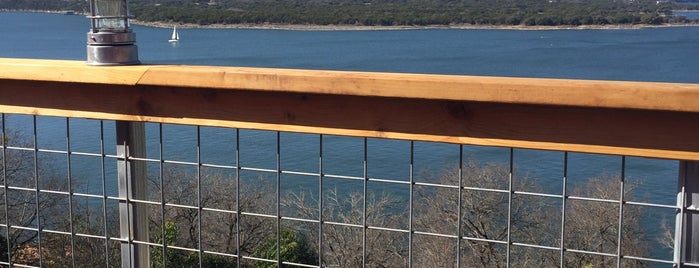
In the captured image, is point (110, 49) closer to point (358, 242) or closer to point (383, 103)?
point (383, 103)

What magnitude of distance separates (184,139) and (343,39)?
30651mm

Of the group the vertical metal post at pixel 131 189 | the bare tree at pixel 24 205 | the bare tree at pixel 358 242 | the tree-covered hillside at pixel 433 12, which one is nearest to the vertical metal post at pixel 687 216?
the vertical metal post at pixel 131 189

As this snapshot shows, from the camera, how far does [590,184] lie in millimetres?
15500

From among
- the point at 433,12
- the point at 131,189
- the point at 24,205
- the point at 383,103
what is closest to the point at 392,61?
the point at 433,12

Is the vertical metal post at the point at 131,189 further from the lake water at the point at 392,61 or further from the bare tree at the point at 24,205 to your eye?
the lake water at the point at 392,61

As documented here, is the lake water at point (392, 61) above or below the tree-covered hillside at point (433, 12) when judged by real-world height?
below

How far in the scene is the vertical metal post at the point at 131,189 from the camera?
2.10 m

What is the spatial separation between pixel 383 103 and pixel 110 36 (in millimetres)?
730

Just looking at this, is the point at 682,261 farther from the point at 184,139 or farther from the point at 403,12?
the point at 403,12

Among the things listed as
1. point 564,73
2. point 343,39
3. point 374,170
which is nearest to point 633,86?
point 374,170

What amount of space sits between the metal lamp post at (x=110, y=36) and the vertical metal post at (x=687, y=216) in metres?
1.26

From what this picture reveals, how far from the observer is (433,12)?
59781 mm

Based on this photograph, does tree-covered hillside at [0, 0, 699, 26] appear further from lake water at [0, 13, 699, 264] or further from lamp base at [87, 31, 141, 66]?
lamp base at [87, 31, 141, 66]

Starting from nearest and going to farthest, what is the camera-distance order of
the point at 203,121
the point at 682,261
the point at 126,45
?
the point at 682,261, the point at 203,121, the point at 126,45
